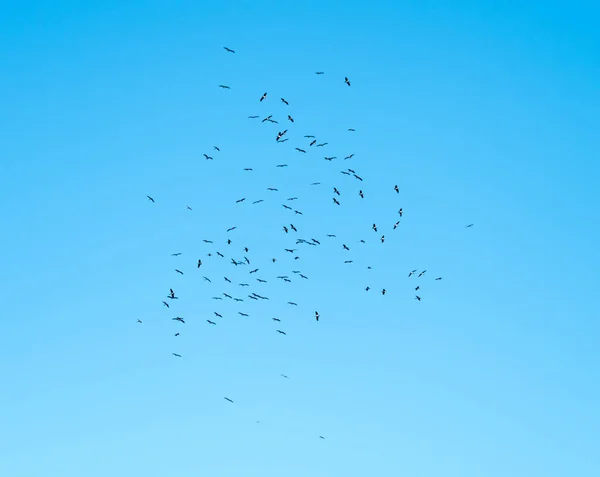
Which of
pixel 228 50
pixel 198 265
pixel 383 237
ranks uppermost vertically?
pixel 228 50

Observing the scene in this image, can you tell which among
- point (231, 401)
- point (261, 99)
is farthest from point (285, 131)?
point (231, 401)

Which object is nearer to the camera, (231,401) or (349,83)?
(349,83)

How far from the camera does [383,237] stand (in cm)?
6222

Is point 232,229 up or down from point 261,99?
down

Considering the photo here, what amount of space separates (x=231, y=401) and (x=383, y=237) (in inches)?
598

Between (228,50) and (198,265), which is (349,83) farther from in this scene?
(198,265)

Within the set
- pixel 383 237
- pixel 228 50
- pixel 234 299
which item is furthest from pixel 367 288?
pixel 228 50

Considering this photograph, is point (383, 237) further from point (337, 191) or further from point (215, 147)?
point (215, 147)

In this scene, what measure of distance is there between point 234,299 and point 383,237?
11.0 metres

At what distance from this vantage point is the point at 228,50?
189ft

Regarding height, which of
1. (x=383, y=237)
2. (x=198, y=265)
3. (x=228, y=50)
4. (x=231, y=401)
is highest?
(x=228, y=50)

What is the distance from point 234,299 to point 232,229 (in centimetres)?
460

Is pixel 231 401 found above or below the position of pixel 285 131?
below

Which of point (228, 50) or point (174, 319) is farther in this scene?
point (174, 319)
